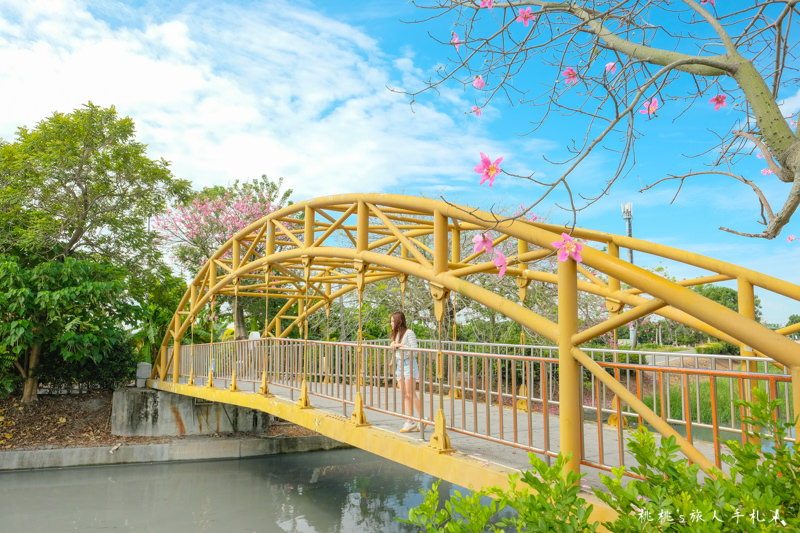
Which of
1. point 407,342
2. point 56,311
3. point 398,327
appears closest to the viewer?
point 407,342

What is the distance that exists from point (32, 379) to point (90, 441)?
267cm

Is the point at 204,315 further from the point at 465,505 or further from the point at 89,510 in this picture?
the point at 465,505

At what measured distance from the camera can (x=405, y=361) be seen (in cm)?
655

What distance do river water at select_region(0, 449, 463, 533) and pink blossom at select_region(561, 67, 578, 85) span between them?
713 cm

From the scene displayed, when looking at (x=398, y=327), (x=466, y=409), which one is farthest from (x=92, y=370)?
(x=398, y=327)

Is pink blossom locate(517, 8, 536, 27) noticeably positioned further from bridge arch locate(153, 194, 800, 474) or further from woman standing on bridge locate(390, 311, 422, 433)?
woman standing on bridge locate(390, 311, 422, 433)

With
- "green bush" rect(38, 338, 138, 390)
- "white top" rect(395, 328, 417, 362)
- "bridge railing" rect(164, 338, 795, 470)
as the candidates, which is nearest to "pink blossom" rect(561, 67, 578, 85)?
"bridge railing" rect(164, 338, 795, 470)

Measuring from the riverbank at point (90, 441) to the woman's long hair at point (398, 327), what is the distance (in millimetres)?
8906

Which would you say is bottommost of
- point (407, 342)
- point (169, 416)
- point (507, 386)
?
point (169, 416)

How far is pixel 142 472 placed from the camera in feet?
40.9

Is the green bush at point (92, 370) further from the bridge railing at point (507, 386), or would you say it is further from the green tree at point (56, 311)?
the bridge railing at point (507, 386)

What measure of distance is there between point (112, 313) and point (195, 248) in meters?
4.26

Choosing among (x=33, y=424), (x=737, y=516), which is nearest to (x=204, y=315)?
(x=33, y=424)

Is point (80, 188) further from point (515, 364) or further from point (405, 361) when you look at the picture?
point (515, 364)
